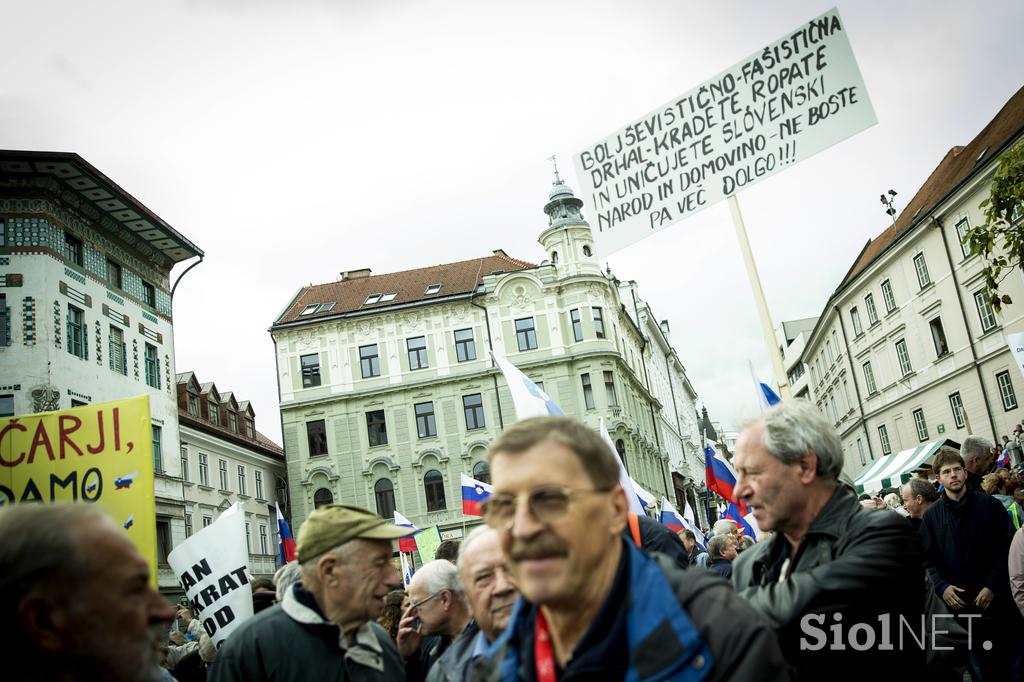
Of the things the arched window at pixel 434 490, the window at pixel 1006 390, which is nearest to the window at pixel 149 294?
the arched window at pixel 434 490

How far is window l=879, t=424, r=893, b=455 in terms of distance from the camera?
1778 inches

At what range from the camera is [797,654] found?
2.78 metres

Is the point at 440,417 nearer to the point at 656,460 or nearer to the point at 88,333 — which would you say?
the point at 656,460

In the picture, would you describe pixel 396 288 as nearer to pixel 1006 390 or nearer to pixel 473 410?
pixel 473 410

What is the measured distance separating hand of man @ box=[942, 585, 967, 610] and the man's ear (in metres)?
5.86

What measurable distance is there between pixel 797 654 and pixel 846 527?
48 cm

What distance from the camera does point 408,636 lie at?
16.3ft

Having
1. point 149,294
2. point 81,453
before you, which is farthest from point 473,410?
point 81,453

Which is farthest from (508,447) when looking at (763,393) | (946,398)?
(946,398)

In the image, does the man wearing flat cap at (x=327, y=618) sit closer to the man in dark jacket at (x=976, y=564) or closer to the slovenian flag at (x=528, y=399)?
the man in dark jacket at (x=976, y=564)

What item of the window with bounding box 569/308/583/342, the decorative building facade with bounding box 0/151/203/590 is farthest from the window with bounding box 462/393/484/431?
the decorative building facade with bounding box 0/151/203/590

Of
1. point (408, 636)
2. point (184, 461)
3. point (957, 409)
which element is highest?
point (184, 461)

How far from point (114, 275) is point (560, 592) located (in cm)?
3076

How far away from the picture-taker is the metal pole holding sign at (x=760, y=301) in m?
5.87
